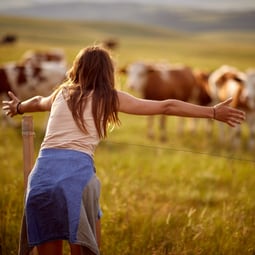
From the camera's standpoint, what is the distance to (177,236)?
385 cm

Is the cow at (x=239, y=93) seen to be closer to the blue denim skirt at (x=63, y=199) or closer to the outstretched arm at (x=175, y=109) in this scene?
the outstretched arm at (x=175, y=109)

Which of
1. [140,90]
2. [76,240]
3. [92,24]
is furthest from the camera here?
[92,24]

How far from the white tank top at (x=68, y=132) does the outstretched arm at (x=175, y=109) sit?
212mm

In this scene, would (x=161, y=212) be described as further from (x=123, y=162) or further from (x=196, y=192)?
(x=123, y=162)

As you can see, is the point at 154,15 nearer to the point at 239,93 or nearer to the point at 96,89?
the point at 239,93

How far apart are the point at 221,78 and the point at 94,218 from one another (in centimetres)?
1023

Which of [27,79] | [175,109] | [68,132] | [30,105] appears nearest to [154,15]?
[27,79]

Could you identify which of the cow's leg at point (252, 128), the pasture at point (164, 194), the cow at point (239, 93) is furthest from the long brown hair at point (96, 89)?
the cow's leg at point (252, 128)

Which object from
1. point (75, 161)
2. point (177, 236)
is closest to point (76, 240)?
point (75, 161)

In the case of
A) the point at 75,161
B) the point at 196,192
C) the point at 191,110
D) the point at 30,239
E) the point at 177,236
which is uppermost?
the point at 191,110

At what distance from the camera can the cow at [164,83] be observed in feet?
44.8

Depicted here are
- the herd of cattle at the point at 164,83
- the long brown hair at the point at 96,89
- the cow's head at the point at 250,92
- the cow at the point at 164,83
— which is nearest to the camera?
the long brown hair at the point at 96,89

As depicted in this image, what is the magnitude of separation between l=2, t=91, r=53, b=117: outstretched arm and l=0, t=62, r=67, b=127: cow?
31.1 feet

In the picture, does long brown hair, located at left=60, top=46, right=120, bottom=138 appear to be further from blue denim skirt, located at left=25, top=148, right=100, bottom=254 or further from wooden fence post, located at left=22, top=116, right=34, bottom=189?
wooden fence post, located at left=22, top=116, right=34, bottom=189
